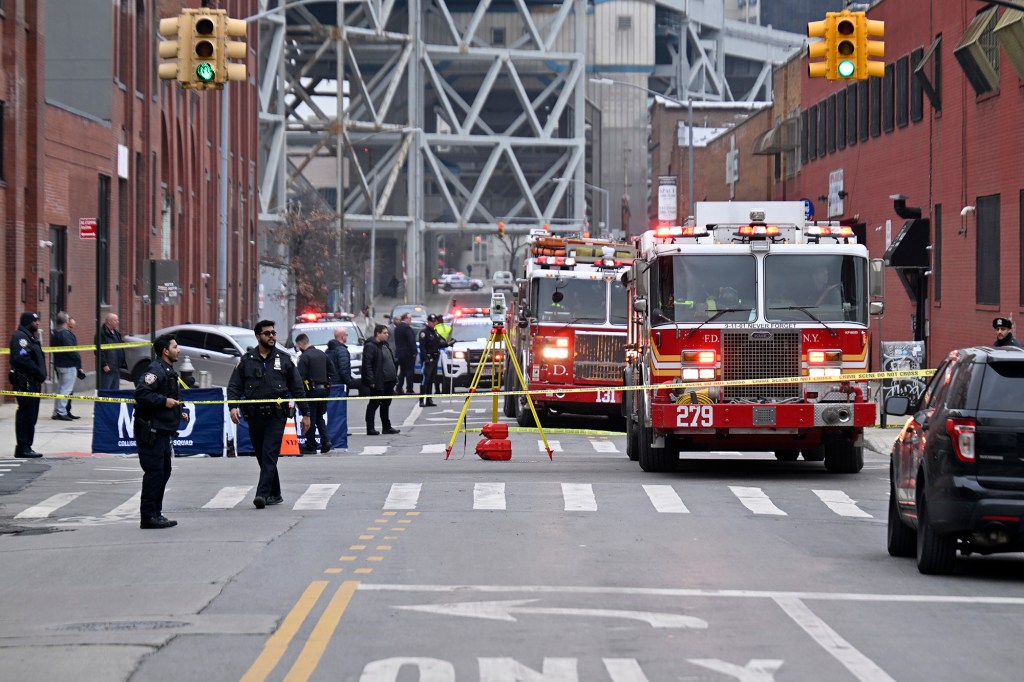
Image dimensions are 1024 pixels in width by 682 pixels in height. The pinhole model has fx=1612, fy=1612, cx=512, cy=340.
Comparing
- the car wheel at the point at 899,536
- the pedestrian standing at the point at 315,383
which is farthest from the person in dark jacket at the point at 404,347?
the car wheel at the point at 899,536

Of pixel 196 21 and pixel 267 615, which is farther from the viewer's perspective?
pixel 196 21

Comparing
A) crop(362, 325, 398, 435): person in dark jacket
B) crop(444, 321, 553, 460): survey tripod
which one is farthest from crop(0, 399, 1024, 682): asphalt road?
crop(362, 325, 398, 435): person in dark jacket

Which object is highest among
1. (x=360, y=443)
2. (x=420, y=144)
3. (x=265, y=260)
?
(x=420, y=144)

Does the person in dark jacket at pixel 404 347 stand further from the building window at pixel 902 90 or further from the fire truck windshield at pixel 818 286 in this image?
the building window at pixel 902 90

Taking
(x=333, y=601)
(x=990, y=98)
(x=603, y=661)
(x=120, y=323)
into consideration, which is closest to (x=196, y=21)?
(x=333, y=601)

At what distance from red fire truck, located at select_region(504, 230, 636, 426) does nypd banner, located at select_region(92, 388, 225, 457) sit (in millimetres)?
6201

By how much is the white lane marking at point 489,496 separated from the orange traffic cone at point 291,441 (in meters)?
6.46

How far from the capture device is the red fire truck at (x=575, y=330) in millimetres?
28375

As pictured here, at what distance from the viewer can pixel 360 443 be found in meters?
27.4

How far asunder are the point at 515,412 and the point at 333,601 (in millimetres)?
22872

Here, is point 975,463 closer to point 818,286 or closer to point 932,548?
point 932,548

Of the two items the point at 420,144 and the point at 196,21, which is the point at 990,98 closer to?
the point at 196,21

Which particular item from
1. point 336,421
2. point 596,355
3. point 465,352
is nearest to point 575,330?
point 596,355

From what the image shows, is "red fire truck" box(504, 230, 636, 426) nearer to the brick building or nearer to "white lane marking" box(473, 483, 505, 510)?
the brick building
